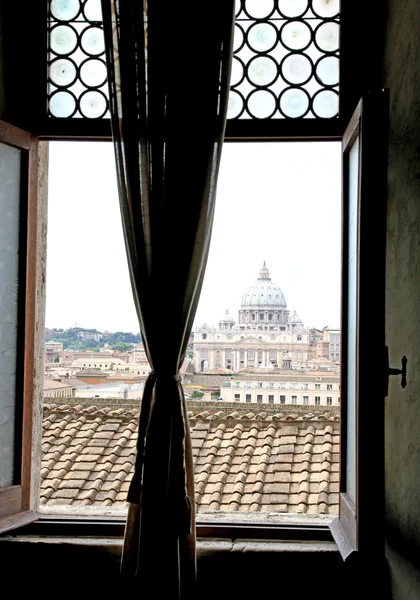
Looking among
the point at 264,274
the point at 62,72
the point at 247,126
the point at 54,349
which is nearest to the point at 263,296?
the point at 264,274

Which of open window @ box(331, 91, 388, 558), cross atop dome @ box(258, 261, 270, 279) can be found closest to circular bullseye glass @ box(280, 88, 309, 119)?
open window @ box(331, 91, 388, 558)

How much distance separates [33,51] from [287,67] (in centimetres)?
93

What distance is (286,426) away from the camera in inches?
172

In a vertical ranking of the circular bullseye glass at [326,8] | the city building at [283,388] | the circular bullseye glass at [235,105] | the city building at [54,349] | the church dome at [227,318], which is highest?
the circular bullseye glass at [326,8]

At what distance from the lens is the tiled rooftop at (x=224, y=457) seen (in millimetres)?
3607

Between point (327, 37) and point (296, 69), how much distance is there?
155 mm

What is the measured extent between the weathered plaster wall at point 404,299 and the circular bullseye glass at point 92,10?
106 centimetres

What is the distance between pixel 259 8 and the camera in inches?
93.2

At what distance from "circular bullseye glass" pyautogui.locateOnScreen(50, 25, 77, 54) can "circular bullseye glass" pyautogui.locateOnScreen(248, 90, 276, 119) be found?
689 mm

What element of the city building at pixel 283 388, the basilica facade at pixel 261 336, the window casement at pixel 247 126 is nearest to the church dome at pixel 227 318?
the basilica facade at pixel 261 336

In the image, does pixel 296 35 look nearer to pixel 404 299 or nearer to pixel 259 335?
pixel 404 299

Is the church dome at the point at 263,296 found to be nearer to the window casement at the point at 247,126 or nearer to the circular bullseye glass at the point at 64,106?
the window casement at the point at 247,126

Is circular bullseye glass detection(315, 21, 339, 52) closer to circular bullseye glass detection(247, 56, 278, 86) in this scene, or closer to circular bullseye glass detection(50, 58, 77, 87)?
circular bullseye glass detection(247, 56, 278, 86)

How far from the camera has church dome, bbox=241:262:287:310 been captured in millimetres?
3840
